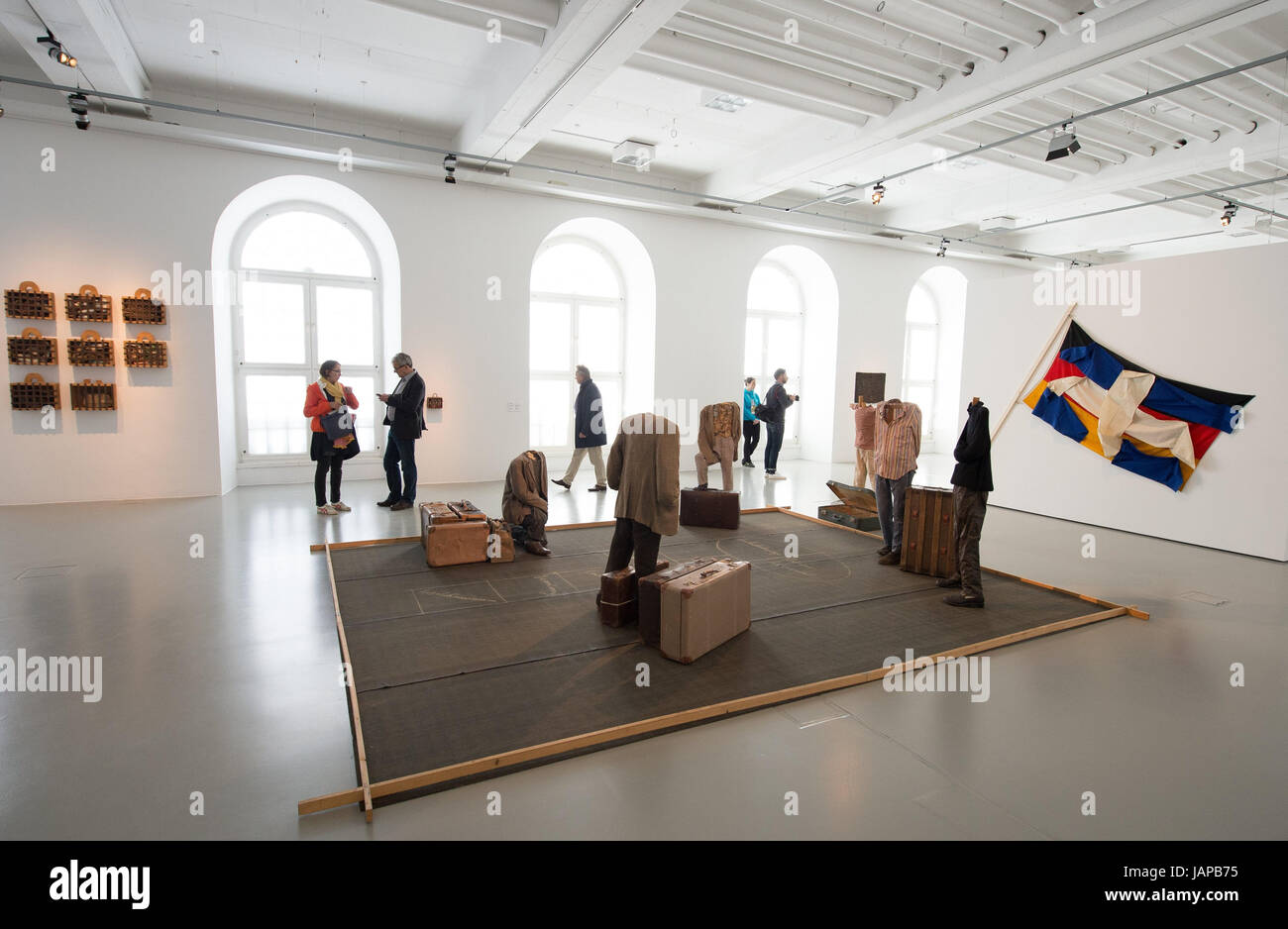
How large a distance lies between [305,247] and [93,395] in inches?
132

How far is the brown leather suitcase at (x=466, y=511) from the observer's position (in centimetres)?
580

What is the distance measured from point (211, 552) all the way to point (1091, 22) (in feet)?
28.4

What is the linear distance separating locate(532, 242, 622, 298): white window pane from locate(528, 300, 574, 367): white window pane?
0.33 metres

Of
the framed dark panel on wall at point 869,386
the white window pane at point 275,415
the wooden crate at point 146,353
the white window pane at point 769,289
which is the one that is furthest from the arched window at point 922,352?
the wooden crate at point 146,353

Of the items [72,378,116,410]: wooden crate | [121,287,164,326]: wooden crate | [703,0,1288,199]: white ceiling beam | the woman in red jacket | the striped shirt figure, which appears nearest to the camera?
[703,0,1288,199]: white ceiling beam

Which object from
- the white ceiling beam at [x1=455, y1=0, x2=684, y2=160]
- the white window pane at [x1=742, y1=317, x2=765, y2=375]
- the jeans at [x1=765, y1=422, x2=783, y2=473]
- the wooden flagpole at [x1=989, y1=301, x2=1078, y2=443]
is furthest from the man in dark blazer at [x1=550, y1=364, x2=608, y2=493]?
the white window pane at [x1=742, y1=317, x2=765, y2=375]

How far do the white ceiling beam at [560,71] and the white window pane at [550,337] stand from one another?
119 inches

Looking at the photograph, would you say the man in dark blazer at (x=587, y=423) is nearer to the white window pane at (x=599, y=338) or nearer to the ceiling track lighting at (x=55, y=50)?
the white window pane at (x=599, y=338)

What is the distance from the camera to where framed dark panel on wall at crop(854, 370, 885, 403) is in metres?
13.7

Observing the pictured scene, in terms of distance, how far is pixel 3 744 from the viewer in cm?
288

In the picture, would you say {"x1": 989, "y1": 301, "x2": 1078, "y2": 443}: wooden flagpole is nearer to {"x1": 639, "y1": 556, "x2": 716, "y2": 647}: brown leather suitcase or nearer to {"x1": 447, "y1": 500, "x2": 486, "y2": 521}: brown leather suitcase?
{"x1": 639, "y1": 556, "x2": 716, "y2": 647}: brown leather suitcase

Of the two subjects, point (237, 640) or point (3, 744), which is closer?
point (3, 744)
